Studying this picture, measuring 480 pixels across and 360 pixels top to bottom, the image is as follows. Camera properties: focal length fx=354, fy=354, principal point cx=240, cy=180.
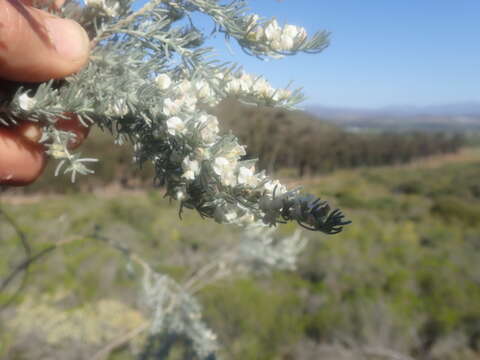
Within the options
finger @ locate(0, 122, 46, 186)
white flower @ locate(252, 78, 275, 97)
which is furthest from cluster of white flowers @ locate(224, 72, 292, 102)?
finger @ locate(0, 122, 46, 186)

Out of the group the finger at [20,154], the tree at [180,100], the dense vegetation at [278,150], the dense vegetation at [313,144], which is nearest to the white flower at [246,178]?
the tree at [180,100]

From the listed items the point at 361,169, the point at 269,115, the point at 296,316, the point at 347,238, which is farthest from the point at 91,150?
the point at 361,169

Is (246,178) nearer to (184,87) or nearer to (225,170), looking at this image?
(225,170)

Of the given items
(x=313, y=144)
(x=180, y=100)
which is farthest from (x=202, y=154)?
(x=313, y=144)

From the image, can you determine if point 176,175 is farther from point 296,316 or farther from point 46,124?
point 296,316

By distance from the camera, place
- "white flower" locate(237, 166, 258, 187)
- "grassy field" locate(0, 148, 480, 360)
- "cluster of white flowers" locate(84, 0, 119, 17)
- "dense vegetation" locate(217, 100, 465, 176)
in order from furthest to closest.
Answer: "dense vegetation" locate(217, 100, 465, 176), "grassy field" locate(0, 148, 480, 360), "cluster of white flowers" locate(84, 0, 119, 17), "white flower" locate(237, 166, 258, 187)

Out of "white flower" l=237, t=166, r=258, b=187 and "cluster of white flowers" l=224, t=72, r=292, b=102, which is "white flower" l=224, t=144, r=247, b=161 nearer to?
"white flower" l=237, t=166, r=258, b=187
